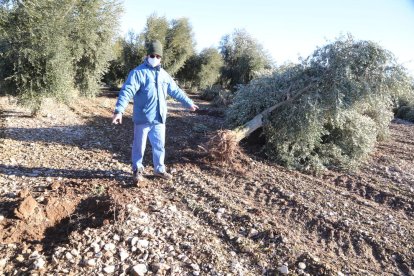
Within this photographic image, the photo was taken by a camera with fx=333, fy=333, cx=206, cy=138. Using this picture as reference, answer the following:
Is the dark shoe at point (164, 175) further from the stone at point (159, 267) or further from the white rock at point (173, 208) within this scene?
the stone at point (159, 267)

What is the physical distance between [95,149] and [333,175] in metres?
5.13

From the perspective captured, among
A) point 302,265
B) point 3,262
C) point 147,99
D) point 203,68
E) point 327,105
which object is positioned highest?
point 203,68

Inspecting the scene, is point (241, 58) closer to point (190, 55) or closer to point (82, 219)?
point (190, 55)

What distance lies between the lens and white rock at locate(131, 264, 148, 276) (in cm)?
331

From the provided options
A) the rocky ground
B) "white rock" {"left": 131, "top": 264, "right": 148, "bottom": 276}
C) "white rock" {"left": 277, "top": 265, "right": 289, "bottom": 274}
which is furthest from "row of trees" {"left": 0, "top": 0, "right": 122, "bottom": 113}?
"white rock" {"left": 277, "top": 265, "right": 289, "bottom": 274}

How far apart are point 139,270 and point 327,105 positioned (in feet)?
19.1

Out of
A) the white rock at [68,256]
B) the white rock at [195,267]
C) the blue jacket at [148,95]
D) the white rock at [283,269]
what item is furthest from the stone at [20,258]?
the white rock at [283,269]

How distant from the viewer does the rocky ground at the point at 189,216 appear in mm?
3613

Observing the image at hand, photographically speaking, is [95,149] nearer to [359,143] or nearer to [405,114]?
[359,143]

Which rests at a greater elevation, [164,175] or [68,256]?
[164,175]

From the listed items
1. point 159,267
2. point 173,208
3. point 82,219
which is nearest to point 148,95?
point 173,208

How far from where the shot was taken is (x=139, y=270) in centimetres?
335

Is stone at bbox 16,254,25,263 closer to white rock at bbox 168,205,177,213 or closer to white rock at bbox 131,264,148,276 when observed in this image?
white rock at bbox 131,264,148,276

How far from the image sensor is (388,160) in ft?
29.1
